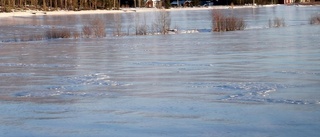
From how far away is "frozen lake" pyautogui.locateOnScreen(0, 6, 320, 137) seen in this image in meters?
6.94

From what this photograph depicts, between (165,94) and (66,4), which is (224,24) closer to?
(165,94)

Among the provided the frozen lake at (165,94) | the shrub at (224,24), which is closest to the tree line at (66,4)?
the shrub at (224,24)

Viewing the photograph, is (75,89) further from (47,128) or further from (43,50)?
(43,50)

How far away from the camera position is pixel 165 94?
30.6ft

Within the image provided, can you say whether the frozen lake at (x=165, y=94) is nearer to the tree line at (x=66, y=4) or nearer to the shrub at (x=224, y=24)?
the shrub at (x=224, y=24)

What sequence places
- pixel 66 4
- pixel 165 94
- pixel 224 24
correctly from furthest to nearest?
pixel 66 4 → pixel 224 24 → pixel 165 94

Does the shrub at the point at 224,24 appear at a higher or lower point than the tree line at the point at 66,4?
lower

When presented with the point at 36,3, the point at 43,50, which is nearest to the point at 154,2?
the point at 36,3

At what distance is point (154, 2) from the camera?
101125 mm

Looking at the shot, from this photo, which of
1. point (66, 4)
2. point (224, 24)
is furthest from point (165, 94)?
point (66, 4)

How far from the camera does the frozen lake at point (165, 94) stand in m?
6.94

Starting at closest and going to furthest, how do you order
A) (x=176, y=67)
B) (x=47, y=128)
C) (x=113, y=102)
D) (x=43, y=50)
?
(x=47, y=128) → (x=113, y=102) → (x=176, y=67) → (x=43, y=50)

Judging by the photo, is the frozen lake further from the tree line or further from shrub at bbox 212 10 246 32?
the tree line

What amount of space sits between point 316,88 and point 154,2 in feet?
304
